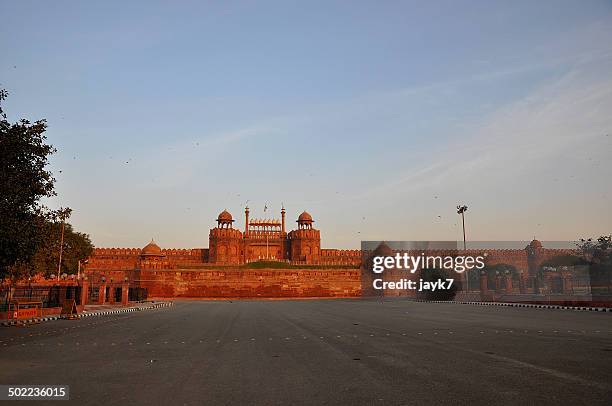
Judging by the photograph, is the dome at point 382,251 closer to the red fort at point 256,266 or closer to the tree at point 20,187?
the red fort at point 256,266

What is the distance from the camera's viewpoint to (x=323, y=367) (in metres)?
8.30

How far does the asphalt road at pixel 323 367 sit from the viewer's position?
6.07 meters

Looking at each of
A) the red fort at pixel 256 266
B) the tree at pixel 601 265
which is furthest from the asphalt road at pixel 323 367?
the tree at pixel 601 265

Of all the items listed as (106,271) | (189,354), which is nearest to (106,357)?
(189,354)

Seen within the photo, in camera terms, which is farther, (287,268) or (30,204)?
(287,268)

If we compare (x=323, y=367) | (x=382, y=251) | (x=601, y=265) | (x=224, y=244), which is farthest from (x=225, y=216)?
(x=323, y=367)

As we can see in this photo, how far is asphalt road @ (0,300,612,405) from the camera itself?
6.07m

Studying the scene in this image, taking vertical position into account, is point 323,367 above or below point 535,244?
below

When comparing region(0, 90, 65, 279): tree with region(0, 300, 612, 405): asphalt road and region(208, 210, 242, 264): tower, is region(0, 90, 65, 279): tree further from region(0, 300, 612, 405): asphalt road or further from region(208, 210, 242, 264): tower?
region(208, 210, 242, 264): tower

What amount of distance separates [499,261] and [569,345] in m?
75.3

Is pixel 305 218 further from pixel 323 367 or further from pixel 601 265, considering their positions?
pixel 323 367

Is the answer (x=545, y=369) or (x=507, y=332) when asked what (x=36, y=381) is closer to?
(x=545, y=369)

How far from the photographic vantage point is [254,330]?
52.2ft

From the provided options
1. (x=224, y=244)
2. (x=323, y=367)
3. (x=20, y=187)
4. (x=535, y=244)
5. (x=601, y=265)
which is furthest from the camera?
(x=535, y=244)
